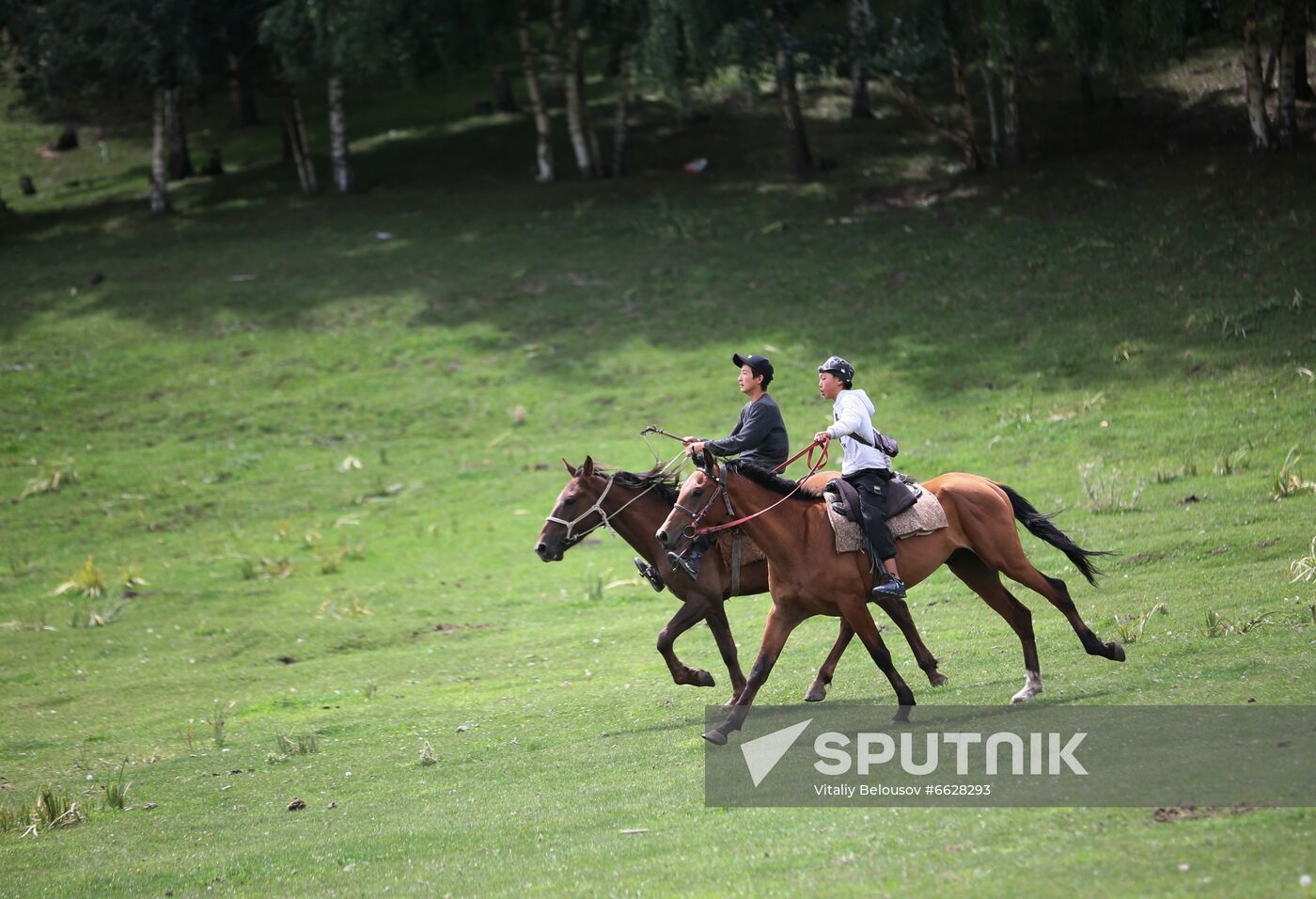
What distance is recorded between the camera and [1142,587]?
15.5m

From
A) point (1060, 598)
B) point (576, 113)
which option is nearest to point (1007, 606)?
point (1060, 598)

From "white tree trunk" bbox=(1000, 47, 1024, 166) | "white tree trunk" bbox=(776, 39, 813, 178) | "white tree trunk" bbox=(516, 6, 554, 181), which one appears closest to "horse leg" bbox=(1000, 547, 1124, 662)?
"white tree trunk" bbox=(1000, 47, 1024, 166)

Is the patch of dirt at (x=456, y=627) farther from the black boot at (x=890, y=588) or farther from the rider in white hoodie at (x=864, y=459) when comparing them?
the black boot at (x=890, y=588)

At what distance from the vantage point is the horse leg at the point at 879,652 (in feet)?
36.4

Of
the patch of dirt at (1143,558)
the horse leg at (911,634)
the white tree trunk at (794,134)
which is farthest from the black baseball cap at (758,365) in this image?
the white tree trunk at (794,134)

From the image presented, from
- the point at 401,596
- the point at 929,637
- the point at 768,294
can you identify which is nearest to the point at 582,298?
the point at 768,294

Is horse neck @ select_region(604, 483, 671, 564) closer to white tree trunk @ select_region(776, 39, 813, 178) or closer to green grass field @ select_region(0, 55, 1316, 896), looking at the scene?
green grass field @ select_region(0, 55, 1316, 896)

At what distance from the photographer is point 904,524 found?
11.9 m

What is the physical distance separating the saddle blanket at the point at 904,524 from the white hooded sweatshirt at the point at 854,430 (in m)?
0.48

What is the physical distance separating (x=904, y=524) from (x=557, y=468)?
15.9 metres

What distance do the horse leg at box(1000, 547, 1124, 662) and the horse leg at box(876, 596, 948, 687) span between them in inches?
41.1

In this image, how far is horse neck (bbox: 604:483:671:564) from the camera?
540 inches

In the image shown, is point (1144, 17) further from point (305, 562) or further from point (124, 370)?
point (124, 370)

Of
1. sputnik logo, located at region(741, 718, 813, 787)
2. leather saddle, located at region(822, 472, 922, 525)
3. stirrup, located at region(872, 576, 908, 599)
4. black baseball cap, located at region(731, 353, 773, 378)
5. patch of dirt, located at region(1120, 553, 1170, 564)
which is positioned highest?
black baseball cap, located at region(731, 353, 773, 378)
